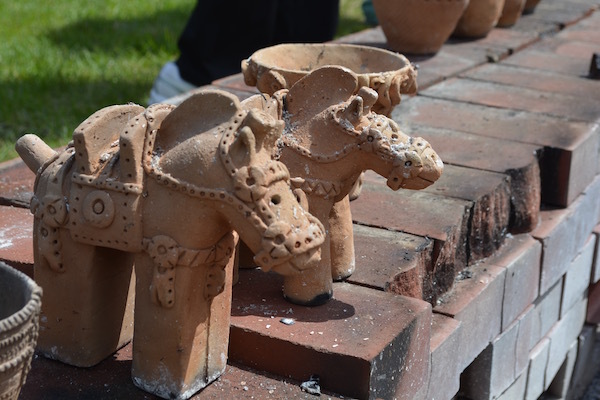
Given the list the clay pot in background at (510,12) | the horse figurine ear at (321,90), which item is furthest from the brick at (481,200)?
the clay pot in background at (510,12)

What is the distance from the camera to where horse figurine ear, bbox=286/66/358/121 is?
94.9 inches

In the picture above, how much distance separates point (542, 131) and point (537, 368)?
1.02 m

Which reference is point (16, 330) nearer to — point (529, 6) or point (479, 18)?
point (479, 18)

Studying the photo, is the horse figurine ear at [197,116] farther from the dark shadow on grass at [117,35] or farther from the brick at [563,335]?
the dark shadow on grass at [117,35]

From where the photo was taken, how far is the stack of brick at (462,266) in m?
2.38

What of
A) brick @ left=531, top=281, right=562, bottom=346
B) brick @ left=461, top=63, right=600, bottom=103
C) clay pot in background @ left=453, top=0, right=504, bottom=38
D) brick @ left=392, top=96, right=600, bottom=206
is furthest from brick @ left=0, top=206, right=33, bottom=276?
clay pot in background @ left=453, top=0, right=504, bottom=38

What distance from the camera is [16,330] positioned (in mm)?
1652

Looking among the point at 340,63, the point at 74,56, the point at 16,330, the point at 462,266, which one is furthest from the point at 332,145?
the point at 74,56

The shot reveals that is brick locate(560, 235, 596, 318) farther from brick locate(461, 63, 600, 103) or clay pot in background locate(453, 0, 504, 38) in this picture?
clay pot in background locate(453, 0, 504, 38)

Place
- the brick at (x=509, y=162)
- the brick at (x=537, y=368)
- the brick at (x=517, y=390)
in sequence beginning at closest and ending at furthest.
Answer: the brick at (x=509, y=162)
the brick at (x=517, y=390)
the brick at (x=537, y=368)

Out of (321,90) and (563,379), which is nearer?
(321,90)

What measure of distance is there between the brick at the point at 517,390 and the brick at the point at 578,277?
18.5 inches

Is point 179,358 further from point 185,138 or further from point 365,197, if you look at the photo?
point 365,197

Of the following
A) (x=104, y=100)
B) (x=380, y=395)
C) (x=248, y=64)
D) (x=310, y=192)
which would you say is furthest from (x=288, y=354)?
(x=104, y=100)
